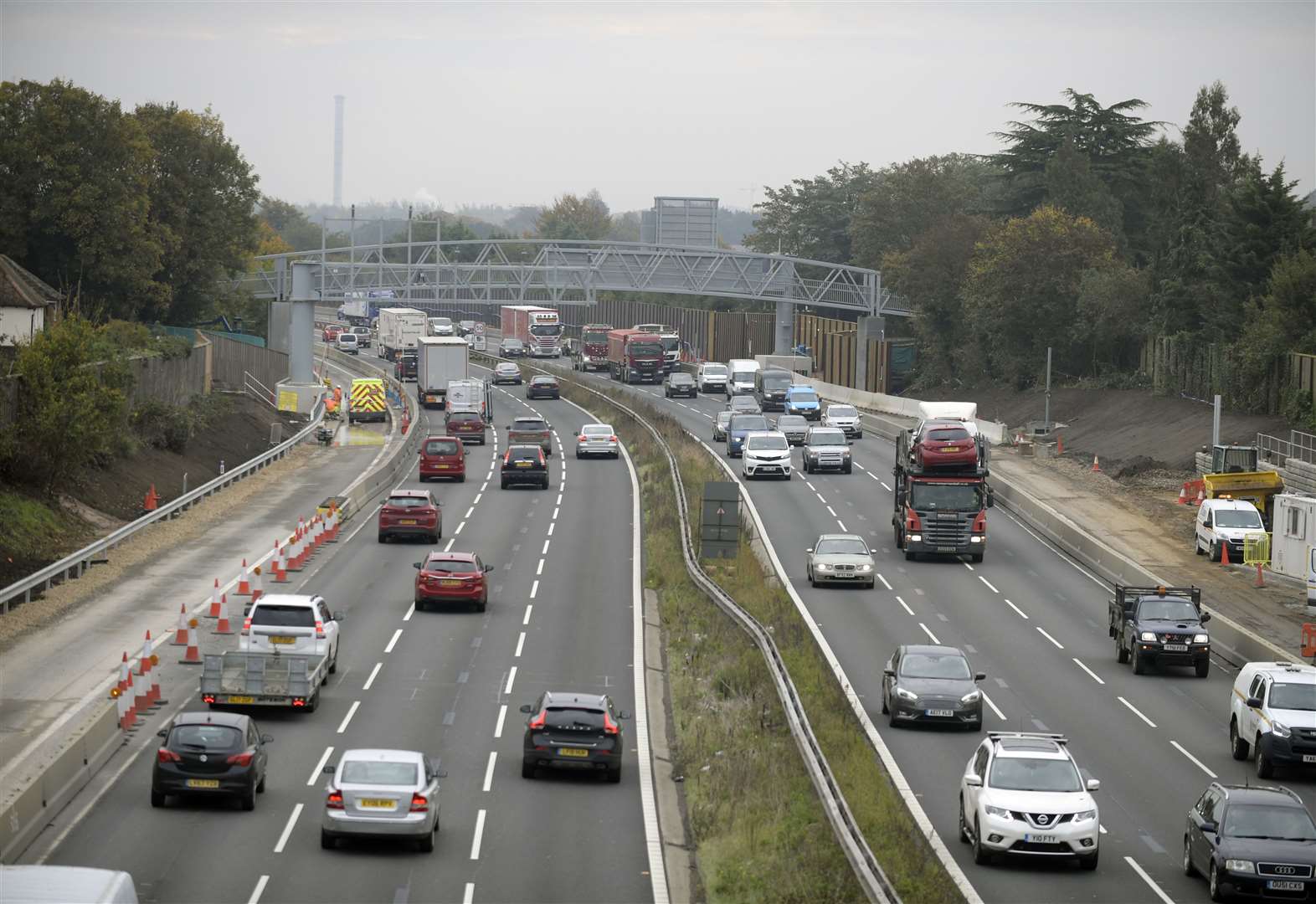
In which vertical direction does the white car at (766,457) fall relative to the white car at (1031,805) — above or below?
above

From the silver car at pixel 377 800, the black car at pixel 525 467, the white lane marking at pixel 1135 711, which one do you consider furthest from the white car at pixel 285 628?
the black car at pixel 525 467

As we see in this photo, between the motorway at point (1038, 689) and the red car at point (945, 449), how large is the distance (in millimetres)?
3040

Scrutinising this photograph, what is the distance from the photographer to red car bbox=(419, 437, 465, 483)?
2522 inches

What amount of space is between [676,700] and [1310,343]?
4942 cm

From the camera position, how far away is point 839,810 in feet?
75.2

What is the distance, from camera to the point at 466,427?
76500 mm

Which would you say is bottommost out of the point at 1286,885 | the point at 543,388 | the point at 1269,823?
the point at 1286,885

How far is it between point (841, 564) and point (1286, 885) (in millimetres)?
25507

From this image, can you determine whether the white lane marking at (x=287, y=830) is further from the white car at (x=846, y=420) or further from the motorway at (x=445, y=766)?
the white car at (x=846, y=420)

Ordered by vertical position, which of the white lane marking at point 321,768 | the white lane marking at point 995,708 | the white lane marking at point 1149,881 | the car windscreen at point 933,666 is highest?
the car windscreen at point 933,666

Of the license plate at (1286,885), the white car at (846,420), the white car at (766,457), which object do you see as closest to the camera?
the license plate at (1286,885)

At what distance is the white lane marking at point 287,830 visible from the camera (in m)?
22.6

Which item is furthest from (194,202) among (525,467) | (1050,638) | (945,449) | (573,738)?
(573,738)

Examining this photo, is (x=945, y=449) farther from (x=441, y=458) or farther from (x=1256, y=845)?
(x=1256, y=845)
